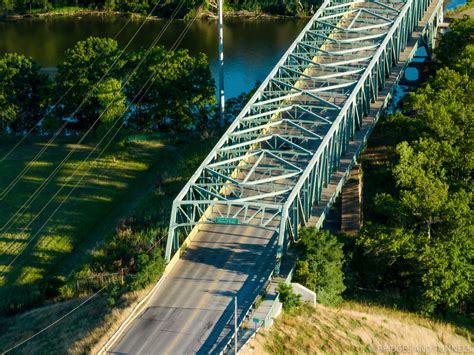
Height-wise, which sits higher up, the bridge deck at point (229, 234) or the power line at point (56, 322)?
the bridge deck at point (229, 234)

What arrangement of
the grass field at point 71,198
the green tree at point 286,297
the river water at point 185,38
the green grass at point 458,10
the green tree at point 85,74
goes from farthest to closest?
the green grass at point 458,10, the river water at point 185,38, the green tree at point 85,74, the grass field at point 71,198, the green tree at point 286,297

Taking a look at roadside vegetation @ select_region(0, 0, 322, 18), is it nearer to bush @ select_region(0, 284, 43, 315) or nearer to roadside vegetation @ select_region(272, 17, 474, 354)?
roadside vegetation @ select_region(272, 17, 474, 354)

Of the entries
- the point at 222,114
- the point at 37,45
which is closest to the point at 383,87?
the point at 222,114

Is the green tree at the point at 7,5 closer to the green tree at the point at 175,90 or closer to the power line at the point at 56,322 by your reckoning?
the green tree at the point at 175,90

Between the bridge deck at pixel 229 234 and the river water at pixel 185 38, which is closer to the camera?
the bridge deck at pixel 229 234

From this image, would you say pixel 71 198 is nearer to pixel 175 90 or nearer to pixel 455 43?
pixel 175 90

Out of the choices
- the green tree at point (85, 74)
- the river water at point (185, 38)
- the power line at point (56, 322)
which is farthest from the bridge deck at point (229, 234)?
the river water at point (185, 38)

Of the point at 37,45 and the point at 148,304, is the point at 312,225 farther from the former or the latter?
the point at 37,45
